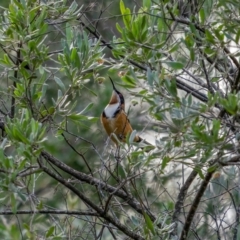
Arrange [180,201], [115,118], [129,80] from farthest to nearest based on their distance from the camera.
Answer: [115,118], [180,201], [129,80]

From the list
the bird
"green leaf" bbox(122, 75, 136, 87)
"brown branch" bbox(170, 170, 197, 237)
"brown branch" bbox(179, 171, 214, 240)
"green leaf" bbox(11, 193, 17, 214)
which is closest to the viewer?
"green leaf" bbox(11, 193, 17, 214)

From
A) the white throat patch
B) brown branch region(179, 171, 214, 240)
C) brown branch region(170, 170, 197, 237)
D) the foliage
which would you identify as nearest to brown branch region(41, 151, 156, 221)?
the foliage

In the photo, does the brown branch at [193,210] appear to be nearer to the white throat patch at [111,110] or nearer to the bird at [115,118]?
the bird at [115,118]

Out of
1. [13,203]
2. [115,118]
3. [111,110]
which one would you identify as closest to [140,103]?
[13,203]

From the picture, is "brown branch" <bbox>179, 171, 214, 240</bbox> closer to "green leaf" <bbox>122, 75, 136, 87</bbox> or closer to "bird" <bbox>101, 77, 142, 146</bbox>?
"green leaf" <bbox>122, 75, 136, 87</bbox>

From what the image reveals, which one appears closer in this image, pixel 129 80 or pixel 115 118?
pixel 129 80

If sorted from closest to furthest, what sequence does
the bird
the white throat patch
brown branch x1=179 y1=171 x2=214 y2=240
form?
brown branch x1=179 y1=171 x2=214 y2=240, the bird, the white throat patch

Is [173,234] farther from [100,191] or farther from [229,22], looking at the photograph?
[229,22]

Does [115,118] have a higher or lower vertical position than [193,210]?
higher

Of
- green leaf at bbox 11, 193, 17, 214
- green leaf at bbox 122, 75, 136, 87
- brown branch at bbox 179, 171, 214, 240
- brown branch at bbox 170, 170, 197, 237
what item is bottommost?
green leaf at bbox 11, 193, 17, 214

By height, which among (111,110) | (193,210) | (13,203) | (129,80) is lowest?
(13,203)

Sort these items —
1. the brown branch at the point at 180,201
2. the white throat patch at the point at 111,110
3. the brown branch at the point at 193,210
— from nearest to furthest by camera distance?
the brown branch at the point at 193,210
the brown branch at the point at 180,201
the white throat patch at the point at 111,110

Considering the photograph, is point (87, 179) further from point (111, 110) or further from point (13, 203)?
point (111, 110)

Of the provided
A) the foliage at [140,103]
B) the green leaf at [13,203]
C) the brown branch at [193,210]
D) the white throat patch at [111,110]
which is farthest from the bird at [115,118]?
the green leaf at [13,203]
